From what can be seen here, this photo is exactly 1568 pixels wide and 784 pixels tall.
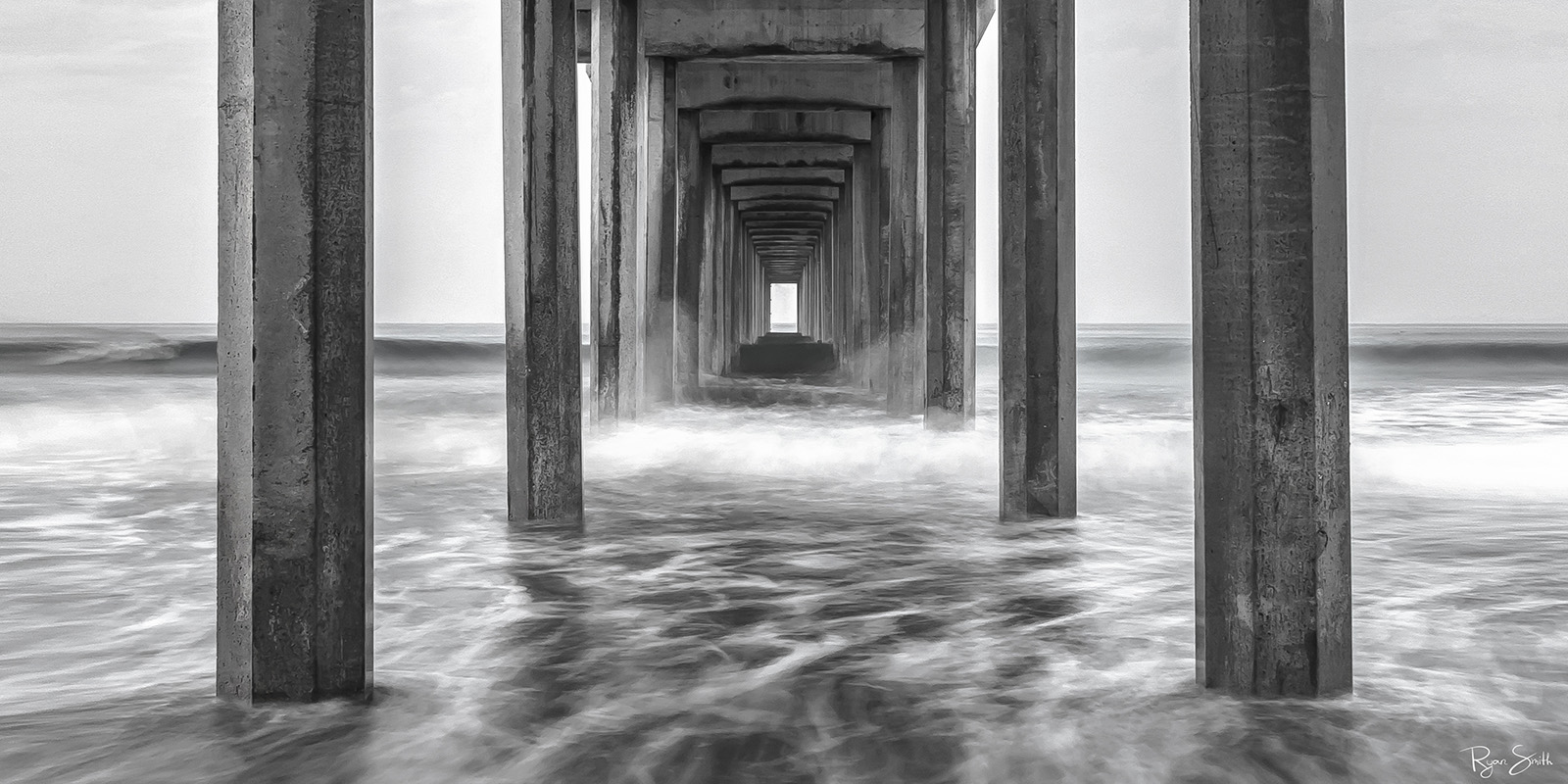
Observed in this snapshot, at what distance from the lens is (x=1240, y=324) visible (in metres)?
3.24

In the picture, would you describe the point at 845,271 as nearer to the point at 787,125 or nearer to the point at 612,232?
the point at 787,125

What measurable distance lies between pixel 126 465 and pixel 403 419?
20.4ft

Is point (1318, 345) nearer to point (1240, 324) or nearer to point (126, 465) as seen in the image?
point (1240, 324)

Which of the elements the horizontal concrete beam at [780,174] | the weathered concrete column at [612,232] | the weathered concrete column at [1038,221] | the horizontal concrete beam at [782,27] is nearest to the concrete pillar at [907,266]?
the horizontal concrete beam at [782,27]

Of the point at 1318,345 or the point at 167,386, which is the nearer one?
the point at 1318,345

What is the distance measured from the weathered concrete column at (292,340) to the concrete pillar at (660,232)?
11.0 m

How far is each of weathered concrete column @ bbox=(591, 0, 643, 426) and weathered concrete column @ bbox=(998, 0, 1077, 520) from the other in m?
6.56

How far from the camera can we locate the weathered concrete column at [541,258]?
19.9 feet

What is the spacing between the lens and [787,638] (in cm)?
402

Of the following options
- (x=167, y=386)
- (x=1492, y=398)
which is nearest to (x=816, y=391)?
(x=1492, y=398)

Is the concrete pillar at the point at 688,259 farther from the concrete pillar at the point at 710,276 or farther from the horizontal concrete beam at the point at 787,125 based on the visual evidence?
the concrete pillar at the point at 710,276

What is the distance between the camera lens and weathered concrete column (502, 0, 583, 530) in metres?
6.07

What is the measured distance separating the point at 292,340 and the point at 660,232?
468 inches
